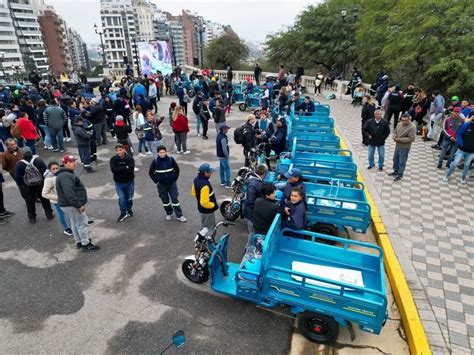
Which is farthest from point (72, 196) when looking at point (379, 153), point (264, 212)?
point (379, 153)

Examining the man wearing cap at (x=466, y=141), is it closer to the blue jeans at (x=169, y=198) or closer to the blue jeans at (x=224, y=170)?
the blue jeans at (x=224, y=170)

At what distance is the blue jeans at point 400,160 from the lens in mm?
8700

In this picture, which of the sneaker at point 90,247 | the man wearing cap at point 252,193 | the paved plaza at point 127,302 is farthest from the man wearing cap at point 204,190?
the sneaker at point 90,247

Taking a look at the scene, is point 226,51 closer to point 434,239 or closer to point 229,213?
point 229,213

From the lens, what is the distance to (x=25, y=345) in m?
4.46

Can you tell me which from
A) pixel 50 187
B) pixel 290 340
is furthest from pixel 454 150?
pixel 50 187

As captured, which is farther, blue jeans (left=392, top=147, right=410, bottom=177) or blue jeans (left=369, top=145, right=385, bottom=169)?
blue jeans (left=369, top=145, right=385, bottom=169)

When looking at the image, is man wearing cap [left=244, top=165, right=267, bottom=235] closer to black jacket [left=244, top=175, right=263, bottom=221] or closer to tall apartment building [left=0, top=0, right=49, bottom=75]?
black jacket [left=244, top=175, right=263, bottom=221]

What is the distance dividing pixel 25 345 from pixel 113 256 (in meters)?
2.13

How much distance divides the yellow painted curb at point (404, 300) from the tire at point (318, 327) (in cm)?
103

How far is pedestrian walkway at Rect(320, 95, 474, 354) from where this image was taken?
181 inches

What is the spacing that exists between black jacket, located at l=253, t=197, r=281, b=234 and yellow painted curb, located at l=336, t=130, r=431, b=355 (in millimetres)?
2300

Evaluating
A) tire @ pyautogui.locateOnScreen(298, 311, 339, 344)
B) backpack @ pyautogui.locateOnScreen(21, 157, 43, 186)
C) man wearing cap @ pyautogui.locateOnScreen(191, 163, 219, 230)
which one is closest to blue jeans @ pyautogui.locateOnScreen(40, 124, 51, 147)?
backpack @ pyautogui.locateOnScreen(21, 157, 43, 186)

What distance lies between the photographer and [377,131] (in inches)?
366
